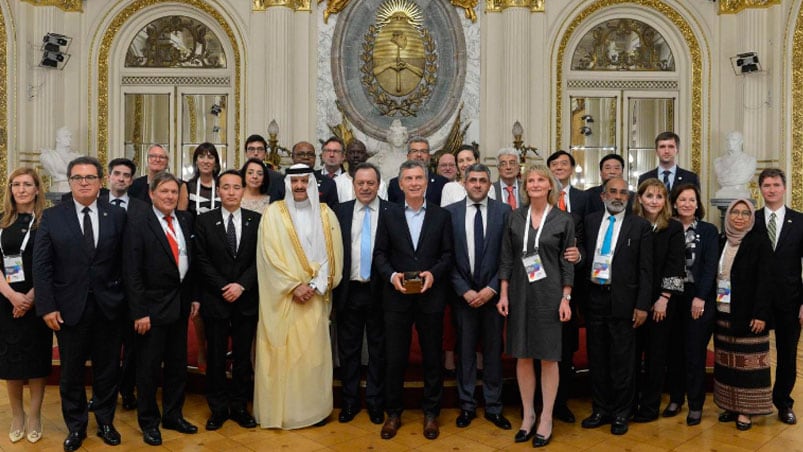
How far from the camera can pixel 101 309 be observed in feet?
12.3

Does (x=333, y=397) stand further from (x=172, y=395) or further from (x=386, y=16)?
(x=386, y=16)

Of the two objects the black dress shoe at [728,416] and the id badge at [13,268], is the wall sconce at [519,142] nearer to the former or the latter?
the black dress shoe at [728,416]

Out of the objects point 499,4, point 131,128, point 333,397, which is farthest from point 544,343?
point 131,128

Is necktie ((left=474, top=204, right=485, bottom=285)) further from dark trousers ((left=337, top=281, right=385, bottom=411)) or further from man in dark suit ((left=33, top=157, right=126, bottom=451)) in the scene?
man in dark suit ((left=33, top=157, right=126, bottom=451))

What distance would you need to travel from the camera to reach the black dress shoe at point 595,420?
13.6 ft

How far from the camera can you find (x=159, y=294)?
151 inches

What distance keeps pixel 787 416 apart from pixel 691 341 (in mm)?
811

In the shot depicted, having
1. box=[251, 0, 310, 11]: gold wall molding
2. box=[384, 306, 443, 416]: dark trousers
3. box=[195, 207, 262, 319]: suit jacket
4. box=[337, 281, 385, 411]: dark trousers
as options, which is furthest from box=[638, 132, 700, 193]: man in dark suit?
box=[251, 0, 310, 11]: gold wall molding

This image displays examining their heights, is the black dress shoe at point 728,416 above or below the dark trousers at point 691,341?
below

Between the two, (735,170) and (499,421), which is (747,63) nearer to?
(735,170)

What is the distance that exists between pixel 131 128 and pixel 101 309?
716 centimetres

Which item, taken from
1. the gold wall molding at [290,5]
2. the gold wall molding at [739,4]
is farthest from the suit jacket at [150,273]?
the gold wall molding at [739,4]

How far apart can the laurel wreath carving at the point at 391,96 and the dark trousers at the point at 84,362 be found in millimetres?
6497

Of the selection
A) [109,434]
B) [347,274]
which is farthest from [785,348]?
[109,434]
